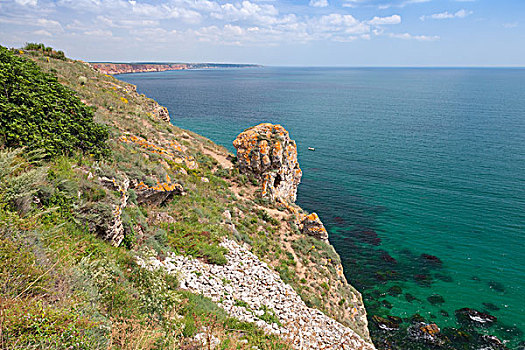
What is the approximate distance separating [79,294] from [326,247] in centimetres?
2266

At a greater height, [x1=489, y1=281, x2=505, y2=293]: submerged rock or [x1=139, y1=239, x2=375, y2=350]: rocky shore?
[x1=139, y1=239, x2=375, y2=350]: rocky shore

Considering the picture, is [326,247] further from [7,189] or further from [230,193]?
[7,189]

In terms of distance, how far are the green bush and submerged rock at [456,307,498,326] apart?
31.4 metres

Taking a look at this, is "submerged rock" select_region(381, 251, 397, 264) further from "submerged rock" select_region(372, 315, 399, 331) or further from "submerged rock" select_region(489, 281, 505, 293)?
"submerged rock" select_region(489, 281, 505, 293)

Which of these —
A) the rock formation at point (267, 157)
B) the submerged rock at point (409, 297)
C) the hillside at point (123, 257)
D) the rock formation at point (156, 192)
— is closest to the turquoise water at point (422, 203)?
the submerged rock at point (409, 297)

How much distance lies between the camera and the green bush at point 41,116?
1065cm

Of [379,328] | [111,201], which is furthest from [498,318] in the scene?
[111,201]

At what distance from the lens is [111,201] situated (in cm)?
1137

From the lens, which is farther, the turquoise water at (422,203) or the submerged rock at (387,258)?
the submerged rock at (387,258)

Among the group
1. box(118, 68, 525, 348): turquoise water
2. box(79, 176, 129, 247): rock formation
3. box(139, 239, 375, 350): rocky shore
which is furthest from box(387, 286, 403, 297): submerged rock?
box(79, 176, 129, 247): rock formation

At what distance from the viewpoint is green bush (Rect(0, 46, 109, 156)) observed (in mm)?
10648

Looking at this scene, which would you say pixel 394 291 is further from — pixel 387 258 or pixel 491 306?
pixel 491 306

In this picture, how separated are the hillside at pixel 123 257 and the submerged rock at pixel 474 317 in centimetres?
1107

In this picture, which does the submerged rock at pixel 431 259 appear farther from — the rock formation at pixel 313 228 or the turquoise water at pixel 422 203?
the rock formation at pixel 313 228
